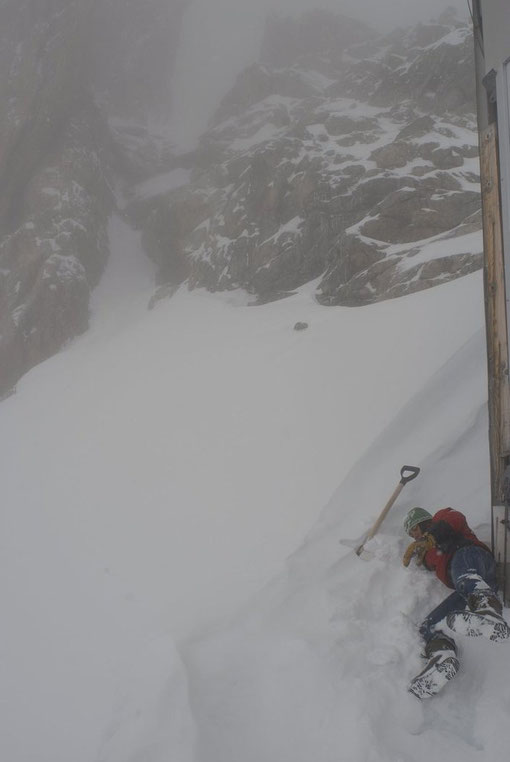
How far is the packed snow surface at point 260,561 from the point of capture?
10.8 ft

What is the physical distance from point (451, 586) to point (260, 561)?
2.14 metres

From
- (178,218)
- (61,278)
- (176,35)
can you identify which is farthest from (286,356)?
(176,35)

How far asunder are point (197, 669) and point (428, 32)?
48.0 metres

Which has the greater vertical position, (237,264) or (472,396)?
(237,264)

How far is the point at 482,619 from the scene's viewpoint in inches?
121

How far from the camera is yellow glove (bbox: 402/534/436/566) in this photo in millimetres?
4004

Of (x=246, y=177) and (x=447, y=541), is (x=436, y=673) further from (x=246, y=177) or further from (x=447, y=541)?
(x=246, y=177)

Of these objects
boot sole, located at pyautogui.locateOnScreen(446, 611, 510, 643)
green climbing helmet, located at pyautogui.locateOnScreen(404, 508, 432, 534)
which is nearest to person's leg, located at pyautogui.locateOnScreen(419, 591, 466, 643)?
boot sole, located at pyautogui.locateOnScreen(446, 611, 510, 643)

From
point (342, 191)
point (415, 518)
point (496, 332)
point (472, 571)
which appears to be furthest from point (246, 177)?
point (472, 571)

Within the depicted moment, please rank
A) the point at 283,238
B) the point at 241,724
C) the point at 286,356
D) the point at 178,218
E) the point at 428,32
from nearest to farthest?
the point at 241,724, the point at 286,356, the point at 283,238, the point at 178,218, the point at 428,32

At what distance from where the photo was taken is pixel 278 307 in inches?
699

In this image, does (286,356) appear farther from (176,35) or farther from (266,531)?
(176,35)

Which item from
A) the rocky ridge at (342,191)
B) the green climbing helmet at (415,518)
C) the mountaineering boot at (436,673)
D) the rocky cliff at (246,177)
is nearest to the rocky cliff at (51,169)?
the rocky cliff at (246,177)

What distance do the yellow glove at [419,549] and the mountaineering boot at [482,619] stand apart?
0.69m
